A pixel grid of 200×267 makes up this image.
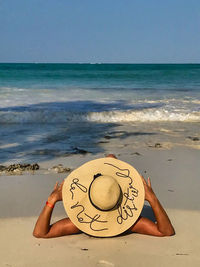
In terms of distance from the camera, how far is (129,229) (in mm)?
3393

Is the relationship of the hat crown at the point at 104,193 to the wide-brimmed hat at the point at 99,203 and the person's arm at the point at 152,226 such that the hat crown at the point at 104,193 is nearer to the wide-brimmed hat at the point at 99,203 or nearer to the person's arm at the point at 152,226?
the wide-brimmed hat at the point at 99,203

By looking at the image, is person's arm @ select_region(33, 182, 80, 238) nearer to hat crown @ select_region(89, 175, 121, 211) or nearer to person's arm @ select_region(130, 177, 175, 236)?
hat crown @ select_region(89, 175, 121, 211)

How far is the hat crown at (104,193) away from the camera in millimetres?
3000

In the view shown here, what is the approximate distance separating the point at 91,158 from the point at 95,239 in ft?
9.16

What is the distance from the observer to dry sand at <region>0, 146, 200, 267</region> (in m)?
3.01

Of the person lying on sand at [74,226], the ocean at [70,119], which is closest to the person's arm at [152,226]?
the person lying on sand at [74,226]

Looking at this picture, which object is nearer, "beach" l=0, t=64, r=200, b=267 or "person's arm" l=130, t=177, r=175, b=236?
"beach" l=0, t=64, r=200, b=267

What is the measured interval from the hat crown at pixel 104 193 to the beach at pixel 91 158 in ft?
1.29

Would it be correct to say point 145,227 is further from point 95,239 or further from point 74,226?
point 74,226

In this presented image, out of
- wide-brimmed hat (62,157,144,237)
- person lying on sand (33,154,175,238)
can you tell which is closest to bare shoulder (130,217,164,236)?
person lying on sand (33,154,175,238)

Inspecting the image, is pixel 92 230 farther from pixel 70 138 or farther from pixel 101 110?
pixel 101 110

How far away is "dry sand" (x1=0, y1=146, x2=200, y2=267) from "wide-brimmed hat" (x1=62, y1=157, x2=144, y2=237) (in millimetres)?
180

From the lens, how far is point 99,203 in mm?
3047

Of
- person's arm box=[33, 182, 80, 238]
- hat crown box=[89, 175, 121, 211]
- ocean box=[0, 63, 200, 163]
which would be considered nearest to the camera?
hat crown box=[89, 175, 121, 211]
